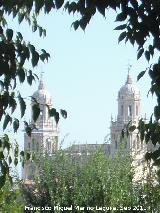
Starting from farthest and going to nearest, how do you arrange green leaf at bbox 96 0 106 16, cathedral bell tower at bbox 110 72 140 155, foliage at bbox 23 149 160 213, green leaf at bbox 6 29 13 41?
cathedral bell tower at bbox 110 72 140 155, foliage at bbox 23 149 160 213, green leaf at bbox 6 29 13 41, green leaf at bbox 96 0 106 16

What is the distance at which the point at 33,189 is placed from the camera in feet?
36.5

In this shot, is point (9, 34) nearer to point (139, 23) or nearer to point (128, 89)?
point (139, 23)

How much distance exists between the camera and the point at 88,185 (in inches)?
397

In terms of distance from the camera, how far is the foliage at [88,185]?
9.84 meters

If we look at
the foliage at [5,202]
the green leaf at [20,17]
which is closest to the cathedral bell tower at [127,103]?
the foliage at [5,202]

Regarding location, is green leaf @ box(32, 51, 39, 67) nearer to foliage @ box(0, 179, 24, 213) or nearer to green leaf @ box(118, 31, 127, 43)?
green leaf @ box(118, 31, 127, 43)

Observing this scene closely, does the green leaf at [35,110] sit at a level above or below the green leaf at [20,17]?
below

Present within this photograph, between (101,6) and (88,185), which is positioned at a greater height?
(101,6)

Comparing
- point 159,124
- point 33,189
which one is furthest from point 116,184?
point 159,124

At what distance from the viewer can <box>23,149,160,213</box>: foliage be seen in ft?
32.3

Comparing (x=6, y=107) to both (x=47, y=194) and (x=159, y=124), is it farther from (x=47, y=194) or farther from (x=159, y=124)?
(x=47, y=194)

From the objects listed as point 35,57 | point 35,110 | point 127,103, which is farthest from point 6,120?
point 127,103

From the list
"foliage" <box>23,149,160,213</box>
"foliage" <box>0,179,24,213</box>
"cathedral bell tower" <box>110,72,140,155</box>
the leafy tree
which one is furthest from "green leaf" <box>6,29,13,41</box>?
"cathedral bell tower" <box>110,72,140,155</box>

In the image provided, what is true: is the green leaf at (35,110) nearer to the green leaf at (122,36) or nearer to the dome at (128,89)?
the green leaf at (122,36)
